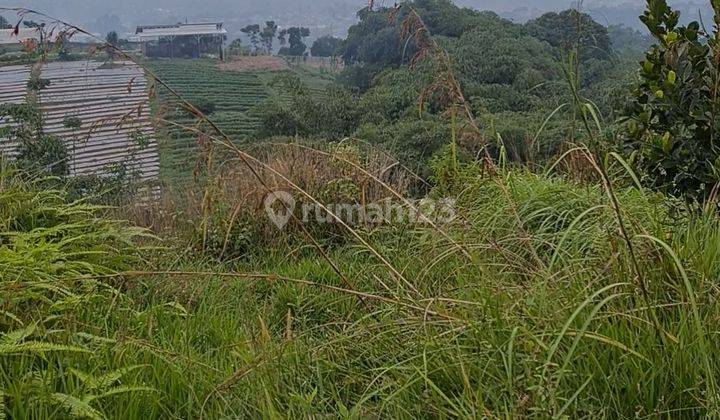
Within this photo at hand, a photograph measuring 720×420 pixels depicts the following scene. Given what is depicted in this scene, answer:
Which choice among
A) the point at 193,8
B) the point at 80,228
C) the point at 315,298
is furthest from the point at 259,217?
the point at 193,8

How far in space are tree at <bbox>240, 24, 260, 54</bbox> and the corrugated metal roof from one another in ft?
32.6

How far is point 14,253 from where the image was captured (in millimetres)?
1830

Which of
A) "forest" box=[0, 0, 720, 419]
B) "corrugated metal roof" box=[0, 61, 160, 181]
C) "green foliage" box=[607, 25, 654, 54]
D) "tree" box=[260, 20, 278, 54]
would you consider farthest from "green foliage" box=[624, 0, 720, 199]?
"tree" box=[260, 20, 278, 54]

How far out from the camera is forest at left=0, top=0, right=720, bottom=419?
3.92 feet

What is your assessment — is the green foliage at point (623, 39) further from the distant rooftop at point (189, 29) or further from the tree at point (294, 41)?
the tree at point (294, 41)

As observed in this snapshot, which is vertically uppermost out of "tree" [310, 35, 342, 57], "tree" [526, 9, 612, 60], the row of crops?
"tree" [310, 35, 342, 57]

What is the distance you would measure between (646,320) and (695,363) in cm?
12

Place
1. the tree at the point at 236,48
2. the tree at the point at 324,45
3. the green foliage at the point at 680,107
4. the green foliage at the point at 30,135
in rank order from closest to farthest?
the green foliage at the point at 680,107
the green foliage at the point at 30,135
the tree at the point at 236,48
the tree at the point at 324,45

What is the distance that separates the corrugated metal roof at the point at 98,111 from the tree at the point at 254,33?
9941mm

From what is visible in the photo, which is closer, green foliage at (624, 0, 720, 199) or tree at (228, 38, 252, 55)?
green foliage at (624, 0, 720, 199)

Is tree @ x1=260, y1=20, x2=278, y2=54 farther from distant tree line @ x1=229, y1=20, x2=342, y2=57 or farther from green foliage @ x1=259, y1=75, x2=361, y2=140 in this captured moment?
green foliage @ x1=259, y1=75, x2=361, y2=140

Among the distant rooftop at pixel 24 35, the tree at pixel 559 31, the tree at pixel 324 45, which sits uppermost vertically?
the tree at pixel 324 45

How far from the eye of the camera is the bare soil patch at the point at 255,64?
1311 centimetres

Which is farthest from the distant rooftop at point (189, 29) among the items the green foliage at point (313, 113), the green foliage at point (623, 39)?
the green foliage at point (623, 39)
